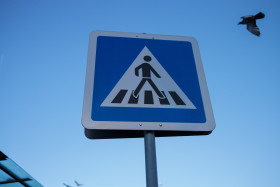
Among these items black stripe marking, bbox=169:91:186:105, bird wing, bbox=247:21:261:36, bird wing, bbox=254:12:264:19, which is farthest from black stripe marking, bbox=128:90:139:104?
bird wing, bbox=254:12:264:19

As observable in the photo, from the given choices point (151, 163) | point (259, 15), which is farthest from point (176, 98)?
point (259, 15)

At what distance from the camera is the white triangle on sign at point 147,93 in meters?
1.14

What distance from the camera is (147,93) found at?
116cm

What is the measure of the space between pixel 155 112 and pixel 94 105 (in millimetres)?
299

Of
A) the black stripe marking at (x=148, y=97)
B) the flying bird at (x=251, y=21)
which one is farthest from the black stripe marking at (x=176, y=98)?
the flying bird at (x=251, y=21)

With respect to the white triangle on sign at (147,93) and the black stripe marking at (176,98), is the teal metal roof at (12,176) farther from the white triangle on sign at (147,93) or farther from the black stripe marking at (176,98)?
the black stripe marking at (176,98)

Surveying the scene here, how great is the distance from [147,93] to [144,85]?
50 mm

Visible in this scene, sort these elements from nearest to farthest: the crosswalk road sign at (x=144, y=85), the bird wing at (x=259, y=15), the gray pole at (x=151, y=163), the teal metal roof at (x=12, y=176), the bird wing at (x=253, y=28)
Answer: the gray pole at (x=151, y=163), the crosswalk road sign at (x=144, y=85), the bird wing at (x=253, y=28), the bird wing at (x=259, y=15), the teal metal roof at (x=12, y=176)

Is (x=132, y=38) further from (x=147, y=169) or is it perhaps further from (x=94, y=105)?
(x=147, y=169)

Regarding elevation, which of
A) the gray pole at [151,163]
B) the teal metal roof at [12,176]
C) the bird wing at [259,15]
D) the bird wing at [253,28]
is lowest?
the gray pole at [151,163]

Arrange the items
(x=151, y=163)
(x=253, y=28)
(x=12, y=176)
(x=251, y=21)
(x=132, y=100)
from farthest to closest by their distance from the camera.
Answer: (x=12, y=176)
(x=251, y=21)
(x=253, y=28)
(x=132, y=100)
(x=151, y=163)

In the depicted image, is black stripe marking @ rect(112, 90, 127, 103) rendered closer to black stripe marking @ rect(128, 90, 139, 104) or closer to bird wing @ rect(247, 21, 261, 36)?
black stripe marking @ rect(128, 90, 139, 104)

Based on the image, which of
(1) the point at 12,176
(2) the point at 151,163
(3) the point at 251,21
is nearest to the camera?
(2) the point at 151,163

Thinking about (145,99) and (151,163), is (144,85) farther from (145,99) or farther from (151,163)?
(151,163)
